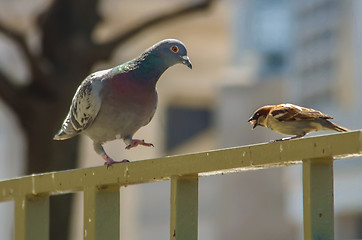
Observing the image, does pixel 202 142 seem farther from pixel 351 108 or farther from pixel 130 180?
pixel 130 180

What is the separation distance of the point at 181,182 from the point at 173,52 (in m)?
1.09

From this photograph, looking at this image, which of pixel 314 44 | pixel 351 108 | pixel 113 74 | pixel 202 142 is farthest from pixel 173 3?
pixel 113 74

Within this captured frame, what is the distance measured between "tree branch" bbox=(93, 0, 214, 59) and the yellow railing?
15.3 feet

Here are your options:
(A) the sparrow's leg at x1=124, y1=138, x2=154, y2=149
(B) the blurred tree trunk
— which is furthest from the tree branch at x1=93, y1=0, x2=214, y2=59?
(A) the sparrow's leg at x1=124, y1=138, x2=154, y2=149

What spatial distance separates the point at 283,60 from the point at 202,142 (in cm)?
325

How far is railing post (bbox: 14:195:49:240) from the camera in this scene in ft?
10.6

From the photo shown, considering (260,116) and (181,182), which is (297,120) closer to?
(260,116)

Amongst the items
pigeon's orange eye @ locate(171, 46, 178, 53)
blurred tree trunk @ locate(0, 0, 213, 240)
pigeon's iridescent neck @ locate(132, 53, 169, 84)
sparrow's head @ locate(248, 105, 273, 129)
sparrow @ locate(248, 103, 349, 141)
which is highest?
blurred tree trunk @ locate(0, 0, 213, 240)

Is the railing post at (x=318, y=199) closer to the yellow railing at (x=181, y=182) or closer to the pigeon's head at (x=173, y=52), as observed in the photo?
the yellow railing at (x=181, y=182)

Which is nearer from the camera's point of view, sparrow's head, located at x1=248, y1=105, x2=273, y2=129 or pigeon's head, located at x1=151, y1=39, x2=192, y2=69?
sparrow's head, located at x1=248, y1=105, x2=273, y2=129

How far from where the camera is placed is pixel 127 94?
12.3ft

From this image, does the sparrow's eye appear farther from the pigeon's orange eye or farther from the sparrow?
the sparrow

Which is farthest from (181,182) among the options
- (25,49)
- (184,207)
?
(25,49)

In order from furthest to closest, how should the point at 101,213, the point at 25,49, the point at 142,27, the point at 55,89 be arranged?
the point at 142,27 → the point at 55,89 → the point at 25,49 → the point at 101,213
